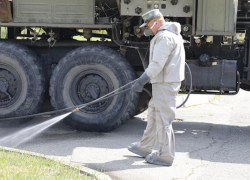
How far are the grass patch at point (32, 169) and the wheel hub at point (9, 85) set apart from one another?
268 centimetres

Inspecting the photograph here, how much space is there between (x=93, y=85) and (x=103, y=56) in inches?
20.2

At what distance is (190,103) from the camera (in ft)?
39.4

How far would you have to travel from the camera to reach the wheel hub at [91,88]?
28.1ft

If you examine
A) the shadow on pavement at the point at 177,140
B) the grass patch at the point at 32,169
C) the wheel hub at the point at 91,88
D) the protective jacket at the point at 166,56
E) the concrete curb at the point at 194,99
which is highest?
the protective jacket at the point at 166,56

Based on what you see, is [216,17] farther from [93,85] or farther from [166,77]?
[93,85]

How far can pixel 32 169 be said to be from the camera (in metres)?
5.65

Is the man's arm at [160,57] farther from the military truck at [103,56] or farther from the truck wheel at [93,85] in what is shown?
the truck wheel at [93,85]

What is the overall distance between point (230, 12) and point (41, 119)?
13.0 feet

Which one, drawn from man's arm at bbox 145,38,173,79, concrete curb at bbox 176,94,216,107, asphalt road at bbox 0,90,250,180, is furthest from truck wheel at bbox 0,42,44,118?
concrete curb at bbox 176,94,216,107

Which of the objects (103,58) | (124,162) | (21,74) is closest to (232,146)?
(124,162)

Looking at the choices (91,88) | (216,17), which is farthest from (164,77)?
(91,88)

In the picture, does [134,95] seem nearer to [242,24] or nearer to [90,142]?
[90,142]

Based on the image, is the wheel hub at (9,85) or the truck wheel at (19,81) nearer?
the truck wheel at (19,81)

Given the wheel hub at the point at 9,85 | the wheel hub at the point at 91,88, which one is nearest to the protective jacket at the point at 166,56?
the wheel hub at the point at 91,88
